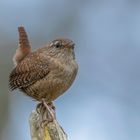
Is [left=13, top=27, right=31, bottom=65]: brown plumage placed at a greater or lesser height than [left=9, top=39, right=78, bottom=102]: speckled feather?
greater

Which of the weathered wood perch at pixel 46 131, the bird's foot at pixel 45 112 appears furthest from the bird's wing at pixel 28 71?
the weathered wood perch at pixel 46 131

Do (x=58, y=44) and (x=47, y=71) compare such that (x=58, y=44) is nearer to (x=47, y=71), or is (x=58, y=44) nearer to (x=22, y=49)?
(x=47, y=71)

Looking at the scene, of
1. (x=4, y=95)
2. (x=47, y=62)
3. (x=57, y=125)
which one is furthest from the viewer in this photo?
(x=4, y=95)

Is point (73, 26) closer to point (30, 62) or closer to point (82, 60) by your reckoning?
point (82, 60)

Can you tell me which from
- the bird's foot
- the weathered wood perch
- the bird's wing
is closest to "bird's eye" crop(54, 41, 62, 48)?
the bird's wing

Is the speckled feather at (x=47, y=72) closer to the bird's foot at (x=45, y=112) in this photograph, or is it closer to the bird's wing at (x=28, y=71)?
the bird's wing at (x=28, y=71)

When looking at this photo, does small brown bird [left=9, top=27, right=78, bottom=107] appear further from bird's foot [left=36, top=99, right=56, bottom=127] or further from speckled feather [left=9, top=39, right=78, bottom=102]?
bird's foot [left=36, top=99, right=56, bottom=127]

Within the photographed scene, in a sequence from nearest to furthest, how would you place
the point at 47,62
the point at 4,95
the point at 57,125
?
the point at 57,125 < the point at 47,62 < the point at 4,95

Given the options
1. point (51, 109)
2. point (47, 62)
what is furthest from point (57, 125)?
point (47, 62)
